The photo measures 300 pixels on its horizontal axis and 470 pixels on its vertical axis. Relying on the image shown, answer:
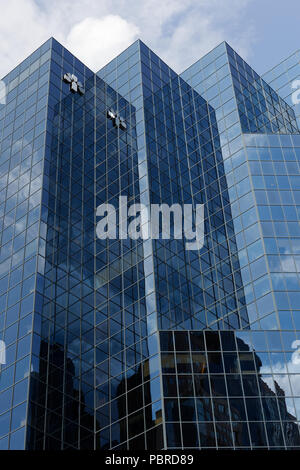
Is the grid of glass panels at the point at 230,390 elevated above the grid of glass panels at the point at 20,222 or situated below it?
below

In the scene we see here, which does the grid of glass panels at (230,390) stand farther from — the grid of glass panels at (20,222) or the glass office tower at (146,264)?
the grid of glass panels at (20,222)

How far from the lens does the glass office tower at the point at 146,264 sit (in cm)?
5069

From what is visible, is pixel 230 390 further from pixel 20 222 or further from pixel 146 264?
pixel 20 222

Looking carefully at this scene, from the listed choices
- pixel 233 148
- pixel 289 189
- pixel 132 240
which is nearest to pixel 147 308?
pixel 132 240

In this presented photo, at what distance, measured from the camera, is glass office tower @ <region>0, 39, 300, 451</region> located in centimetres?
5069

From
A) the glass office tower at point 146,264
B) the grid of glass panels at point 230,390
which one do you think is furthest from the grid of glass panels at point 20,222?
the grid of glass panels at point 230,390

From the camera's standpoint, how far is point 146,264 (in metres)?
61.8

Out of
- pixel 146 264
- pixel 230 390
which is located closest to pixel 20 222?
pixel 146 264

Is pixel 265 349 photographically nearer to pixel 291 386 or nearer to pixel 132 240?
pixel 291 386

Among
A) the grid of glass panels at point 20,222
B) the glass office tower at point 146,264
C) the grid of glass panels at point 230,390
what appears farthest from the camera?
the grid of glass panels at point 20,222

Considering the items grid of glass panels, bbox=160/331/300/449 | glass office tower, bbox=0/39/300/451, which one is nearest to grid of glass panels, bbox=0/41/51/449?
glass office tower, bbox=0/39/300/451

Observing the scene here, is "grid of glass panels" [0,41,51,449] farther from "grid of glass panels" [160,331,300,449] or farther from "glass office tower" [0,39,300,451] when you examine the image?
"grid of glass panels" [160,331,300,449]
